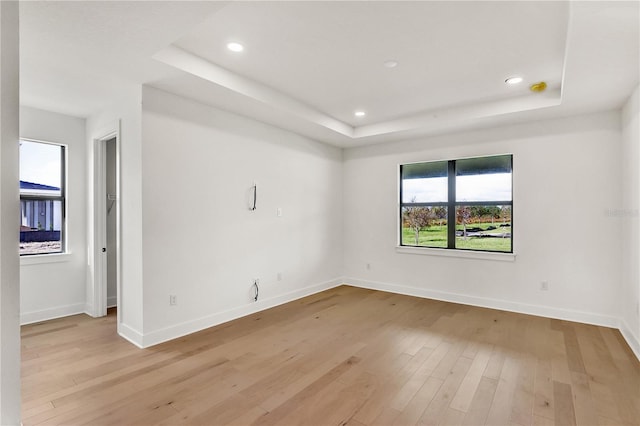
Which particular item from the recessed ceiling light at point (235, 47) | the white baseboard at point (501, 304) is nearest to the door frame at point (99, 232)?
the recessed ceiling light at point (235, 47)

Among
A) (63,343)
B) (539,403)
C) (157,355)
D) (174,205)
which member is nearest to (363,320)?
(539,403)

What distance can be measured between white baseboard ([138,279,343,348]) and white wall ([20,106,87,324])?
1.78 metres

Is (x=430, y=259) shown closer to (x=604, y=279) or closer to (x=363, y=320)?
(x=363, y=320)

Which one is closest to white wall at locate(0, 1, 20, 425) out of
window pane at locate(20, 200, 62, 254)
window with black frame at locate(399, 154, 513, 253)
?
window pane at locate(20, 200, 62, 254)

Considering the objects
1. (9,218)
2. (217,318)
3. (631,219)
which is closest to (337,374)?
(217,318)

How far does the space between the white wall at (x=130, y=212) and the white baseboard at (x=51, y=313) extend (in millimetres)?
1206

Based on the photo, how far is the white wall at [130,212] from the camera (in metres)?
3.19

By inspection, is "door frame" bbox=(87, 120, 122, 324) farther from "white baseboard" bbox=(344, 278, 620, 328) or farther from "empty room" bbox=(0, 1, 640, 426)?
"white baseboard" bbox=(344, 278, 620, 328)

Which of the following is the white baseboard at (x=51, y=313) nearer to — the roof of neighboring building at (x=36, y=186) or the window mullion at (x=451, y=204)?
the roof of neighboring building at (x=36, y=186)

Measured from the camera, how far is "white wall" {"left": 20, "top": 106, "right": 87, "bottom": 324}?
382cm

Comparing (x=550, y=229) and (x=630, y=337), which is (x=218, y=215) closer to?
(x=550, y=229)

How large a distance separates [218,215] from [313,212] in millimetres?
1881

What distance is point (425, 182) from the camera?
17.2 feet

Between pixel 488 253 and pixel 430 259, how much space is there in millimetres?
833
